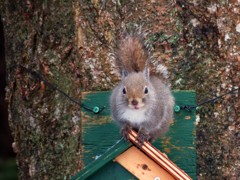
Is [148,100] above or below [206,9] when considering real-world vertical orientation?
below

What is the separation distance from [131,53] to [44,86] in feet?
1.73

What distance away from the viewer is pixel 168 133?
2695 mm

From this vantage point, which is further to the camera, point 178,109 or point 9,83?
point 9,83

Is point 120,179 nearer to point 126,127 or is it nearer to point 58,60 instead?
point 126,127

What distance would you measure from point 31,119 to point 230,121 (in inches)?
37.0

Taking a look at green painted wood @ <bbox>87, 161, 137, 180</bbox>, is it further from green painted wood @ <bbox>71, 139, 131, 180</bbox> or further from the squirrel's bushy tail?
the squirrel's bushy tail

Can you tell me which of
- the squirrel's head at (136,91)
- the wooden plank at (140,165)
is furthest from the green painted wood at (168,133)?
the wooden plank at (140,165)

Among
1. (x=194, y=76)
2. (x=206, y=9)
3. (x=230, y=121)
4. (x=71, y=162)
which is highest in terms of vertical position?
(x=206, y=9)

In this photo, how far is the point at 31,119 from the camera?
298cm

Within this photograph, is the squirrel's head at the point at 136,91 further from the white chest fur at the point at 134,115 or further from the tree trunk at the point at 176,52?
the tree trunk at the point at 176,52

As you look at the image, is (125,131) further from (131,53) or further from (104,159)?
(131,53)

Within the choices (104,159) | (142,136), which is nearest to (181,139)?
(142,136)

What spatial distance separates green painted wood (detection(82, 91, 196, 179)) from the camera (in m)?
2.70

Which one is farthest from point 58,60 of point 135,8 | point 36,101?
point 135,8
